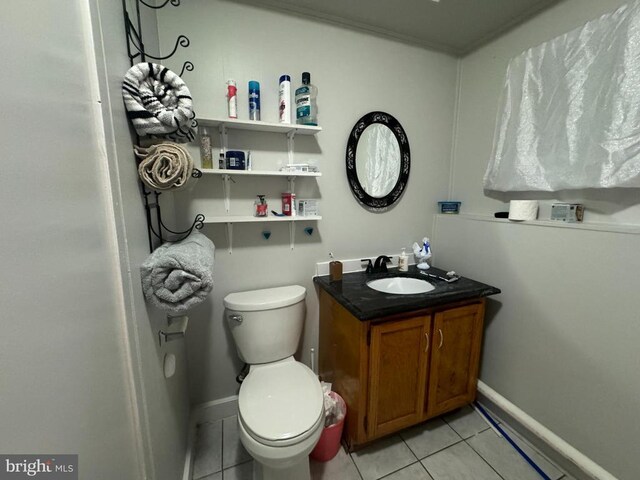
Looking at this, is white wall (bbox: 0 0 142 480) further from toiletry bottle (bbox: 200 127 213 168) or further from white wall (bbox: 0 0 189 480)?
toiletry bottle (bbox: 200 127 213 168)

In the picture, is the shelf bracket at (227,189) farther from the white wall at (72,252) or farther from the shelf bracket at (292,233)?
the white wall at (72,252)

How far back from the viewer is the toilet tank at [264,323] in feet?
4.45

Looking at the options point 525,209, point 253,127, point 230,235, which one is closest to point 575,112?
point 525,209

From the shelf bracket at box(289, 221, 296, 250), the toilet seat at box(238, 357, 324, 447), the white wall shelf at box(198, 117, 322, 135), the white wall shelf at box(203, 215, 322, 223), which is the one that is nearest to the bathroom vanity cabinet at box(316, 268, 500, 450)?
the toilet seat at box(238, 357, 324, 447)

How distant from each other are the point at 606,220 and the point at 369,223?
1.13m

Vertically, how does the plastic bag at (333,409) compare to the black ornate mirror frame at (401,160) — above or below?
below

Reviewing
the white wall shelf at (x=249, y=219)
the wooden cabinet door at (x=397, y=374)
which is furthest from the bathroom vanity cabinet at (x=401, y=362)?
the white wall shelf at (x=249, y=219)

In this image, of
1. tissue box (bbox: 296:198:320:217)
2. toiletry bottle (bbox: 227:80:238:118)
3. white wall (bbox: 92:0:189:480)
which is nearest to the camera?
white wall (bbox: 92:0:189:480)

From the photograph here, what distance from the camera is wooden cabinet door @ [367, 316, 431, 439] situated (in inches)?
49.4

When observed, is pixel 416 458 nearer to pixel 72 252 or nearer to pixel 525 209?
pixel 525 209

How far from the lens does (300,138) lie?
1.56 meters

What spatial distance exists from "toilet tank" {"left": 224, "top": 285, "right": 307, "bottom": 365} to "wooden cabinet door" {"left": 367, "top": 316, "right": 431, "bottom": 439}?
17.8 inches

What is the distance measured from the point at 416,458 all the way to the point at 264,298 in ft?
3.79

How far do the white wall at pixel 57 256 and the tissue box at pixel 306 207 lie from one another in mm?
1013
